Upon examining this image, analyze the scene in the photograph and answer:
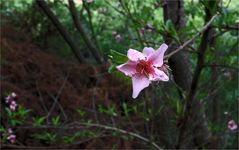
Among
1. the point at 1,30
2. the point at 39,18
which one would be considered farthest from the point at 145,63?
the point at 39,18

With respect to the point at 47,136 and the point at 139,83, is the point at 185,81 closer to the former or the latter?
the point at 47,136

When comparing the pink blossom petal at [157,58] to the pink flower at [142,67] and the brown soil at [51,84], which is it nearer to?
the pink flower at [142,67]

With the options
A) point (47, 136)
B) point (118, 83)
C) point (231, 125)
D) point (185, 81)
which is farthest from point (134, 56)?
point (118, 83)

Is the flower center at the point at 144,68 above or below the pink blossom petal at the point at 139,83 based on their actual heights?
above

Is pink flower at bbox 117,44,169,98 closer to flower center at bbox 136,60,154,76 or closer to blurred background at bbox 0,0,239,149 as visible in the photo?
flower center at bbox 136,60,154,76

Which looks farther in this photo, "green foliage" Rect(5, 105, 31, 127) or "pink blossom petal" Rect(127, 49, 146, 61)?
"green foliage" Rect(5, 105, 31, 127)

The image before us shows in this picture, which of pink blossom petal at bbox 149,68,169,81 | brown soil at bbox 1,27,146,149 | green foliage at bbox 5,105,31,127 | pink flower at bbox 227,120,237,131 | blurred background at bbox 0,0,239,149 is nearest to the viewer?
pink blossom petal at bbox 149,68,169,81

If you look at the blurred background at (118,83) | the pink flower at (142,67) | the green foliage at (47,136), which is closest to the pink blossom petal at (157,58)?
the pink flower at (142,67)

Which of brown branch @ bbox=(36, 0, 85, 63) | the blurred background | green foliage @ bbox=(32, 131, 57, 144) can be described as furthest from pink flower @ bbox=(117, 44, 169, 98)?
brown branch @ bbox=(36, 0, 85, 63)
